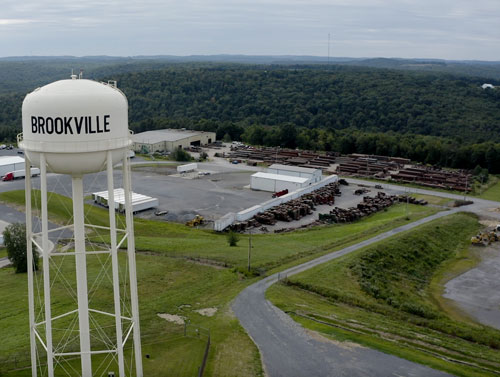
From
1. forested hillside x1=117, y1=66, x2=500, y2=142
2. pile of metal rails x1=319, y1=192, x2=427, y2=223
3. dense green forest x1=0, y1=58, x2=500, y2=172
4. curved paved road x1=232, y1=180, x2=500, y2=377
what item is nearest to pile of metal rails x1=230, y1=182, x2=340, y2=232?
pile of metal rails x1=319, y1=192, x2=427, y2=223

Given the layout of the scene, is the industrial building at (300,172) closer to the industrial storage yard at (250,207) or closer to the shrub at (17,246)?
the industrial storage yard at (250,207)

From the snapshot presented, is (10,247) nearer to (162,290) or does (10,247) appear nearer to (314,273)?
(162,290)

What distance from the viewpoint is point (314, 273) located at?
121 ft

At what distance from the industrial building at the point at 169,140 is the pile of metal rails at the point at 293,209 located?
39.6 m

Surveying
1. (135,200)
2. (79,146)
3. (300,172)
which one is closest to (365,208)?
(300,172)

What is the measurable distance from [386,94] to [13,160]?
116 meters

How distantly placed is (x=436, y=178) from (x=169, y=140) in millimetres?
52069

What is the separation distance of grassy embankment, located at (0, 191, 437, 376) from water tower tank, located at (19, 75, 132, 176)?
629 centimetres

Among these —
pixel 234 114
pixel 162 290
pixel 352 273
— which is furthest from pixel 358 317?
pixel 234 114

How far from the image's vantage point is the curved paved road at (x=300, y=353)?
23.5 metres

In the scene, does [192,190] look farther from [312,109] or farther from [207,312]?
[312,109]

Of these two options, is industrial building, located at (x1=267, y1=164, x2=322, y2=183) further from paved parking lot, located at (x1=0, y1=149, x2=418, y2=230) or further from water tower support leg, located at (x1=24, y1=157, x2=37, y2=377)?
water tower support leg, located at (x1=24, y1=157, x2=37, y2=377)

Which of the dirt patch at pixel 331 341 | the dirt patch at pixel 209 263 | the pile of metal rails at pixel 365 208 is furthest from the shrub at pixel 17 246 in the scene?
the pile of metal rails at pixel 365 208

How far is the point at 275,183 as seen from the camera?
6862cm
